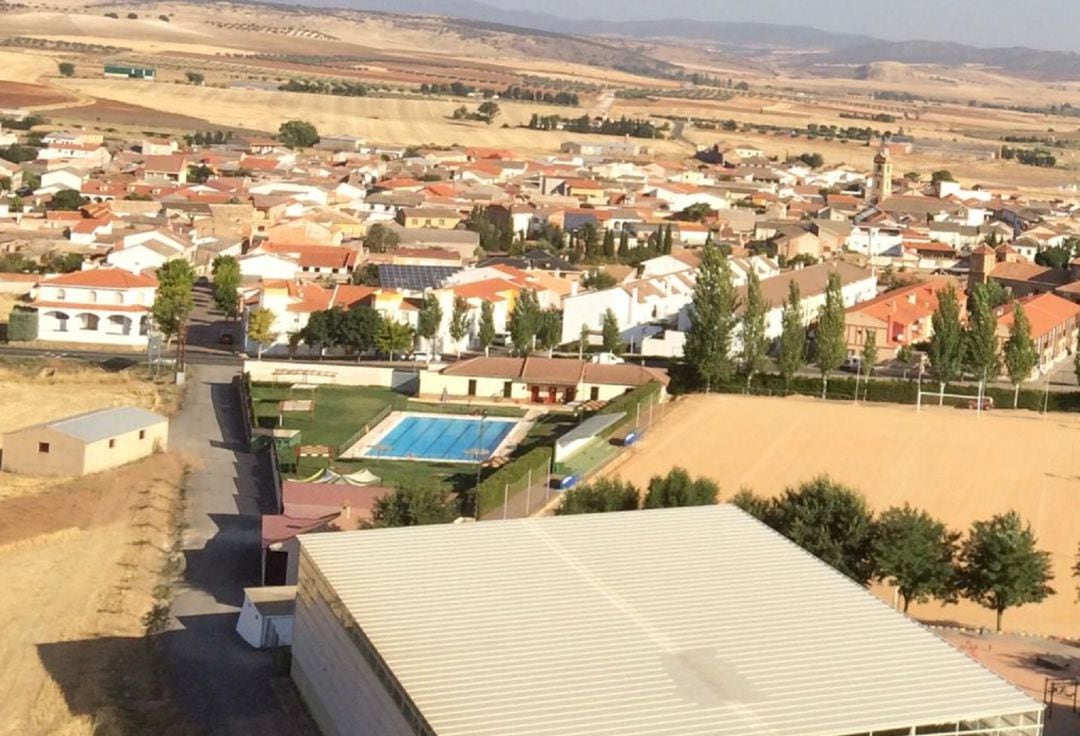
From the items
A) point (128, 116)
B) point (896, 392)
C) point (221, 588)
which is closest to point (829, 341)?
point (896, 392)

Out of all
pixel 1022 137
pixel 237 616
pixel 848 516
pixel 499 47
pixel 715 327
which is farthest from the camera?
pixel 499 47

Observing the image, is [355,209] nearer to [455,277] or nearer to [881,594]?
[455,277]

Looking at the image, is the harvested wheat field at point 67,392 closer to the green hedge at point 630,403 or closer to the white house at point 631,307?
the green hedge at point 630,403

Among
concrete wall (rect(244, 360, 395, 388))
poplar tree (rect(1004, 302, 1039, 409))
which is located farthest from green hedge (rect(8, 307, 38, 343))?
poplar tree (rect(1004, 302, 1039, 409))

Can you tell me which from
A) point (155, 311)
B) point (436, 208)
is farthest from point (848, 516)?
point (436, 208)

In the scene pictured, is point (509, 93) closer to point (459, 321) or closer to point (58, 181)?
point (58, 181)
